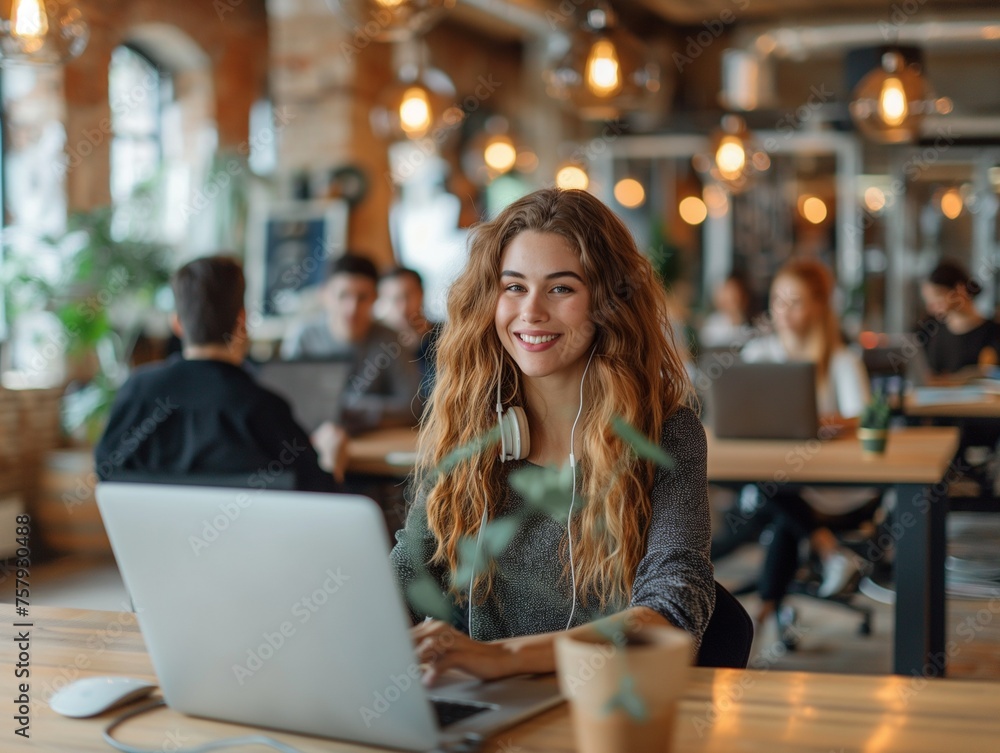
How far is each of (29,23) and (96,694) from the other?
68.8 inches

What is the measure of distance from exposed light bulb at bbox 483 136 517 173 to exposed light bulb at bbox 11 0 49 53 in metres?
4.39

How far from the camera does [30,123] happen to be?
639cm

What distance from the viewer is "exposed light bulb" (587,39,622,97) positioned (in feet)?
12.2

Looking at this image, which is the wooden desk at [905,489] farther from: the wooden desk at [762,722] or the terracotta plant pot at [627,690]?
the terracotta plant pot at [627,690]

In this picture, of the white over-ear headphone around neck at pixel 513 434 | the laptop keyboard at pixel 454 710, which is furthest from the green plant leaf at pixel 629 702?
the white over-ear headphone around neck at pixel 513 434

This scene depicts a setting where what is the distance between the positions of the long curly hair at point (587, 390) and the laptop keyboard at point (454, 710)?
50cm

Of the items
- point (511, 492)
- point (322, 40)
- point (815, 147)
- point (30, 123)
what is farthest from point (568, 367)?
point (815, 147)

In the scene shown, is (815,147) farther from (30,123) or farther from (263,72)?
(30,123)

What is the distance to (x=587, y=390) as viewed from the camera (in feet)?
6.06

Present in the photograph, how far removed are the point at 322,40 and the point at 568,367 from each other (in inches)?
248

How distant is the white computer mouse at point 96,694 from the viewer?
1277mm

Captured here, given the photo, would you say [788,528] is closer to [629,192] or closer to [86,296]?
[86,296]

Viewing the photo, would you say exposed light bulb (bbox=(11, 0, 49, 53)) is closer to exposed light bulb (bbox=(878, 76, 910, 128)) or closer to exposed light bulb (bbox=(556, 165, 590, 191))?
exposed light bulb (bbox=(878, 76, 910, 128))

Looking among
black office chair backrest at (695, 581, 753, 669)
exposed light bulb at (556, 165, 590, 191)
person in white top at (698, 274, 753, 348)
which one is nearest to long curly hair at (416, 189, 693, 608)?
black office chair backrest at (695, 581, 753, 669)
